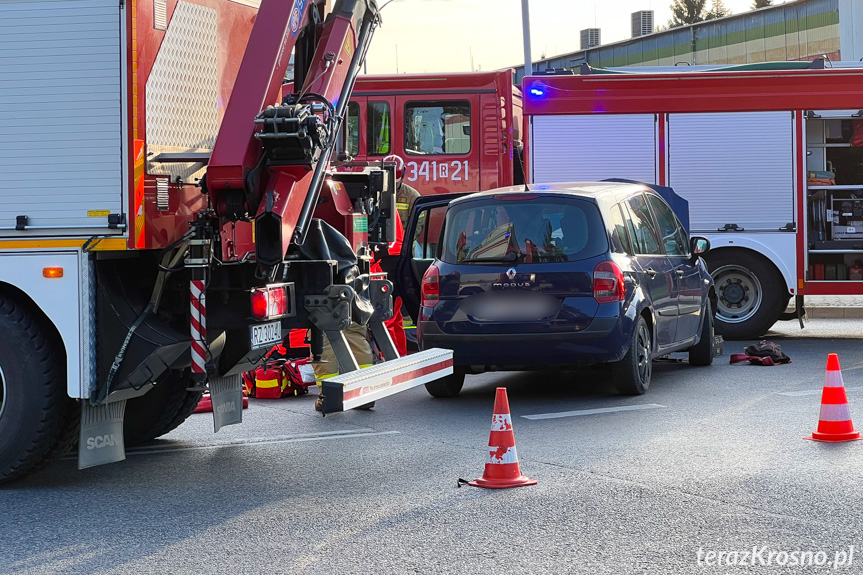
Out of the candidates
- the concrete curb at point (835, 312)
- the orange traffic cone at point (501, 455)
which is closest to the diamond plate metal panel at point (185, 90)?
the orange traffic cone at point (501, 455)

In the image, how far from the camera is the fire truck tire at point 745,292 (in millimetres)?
14484

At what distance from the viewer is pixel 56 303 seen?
658 centimetres

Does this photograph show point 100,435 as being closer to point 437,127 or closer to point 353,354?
point 353,354

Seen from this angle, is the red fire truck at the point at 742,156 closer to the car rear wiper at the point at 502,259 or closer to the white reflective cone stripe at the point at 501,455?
the car rear wiper at the point at 502,259

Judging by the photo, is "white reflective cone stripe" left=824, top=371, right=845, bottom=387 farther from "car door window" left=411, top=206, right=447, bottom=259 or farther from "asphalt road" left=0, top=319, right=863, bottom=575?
"car door window" left=411, top=206, right=447, bottom=259

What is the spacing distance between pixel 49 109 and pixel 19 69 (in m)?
0.27

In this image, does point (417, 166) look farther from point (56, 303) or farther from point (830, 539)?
point (830, 539)

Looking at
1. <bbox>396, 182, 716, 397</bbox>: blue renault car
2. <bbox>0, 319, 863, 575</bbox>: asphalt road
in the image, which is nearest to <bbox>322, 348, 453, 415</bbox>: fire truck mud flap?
<bbox>0, 319, 863, 575</bbox>: asphalt road

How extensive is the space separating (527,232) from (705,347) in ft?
10.4

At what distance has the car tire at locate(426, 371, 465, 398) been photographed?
33.1 ft

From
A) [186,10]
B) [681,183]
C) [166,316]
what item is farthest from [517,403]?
[681,183]

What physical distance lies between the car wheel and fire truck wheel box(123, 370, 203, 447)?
3453 millimetres

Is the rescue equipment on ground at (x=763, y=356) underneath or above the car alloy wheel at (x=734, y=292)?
underneath

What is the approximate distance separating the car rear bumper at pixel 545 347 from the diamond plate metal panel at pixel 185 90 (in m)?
3.11
